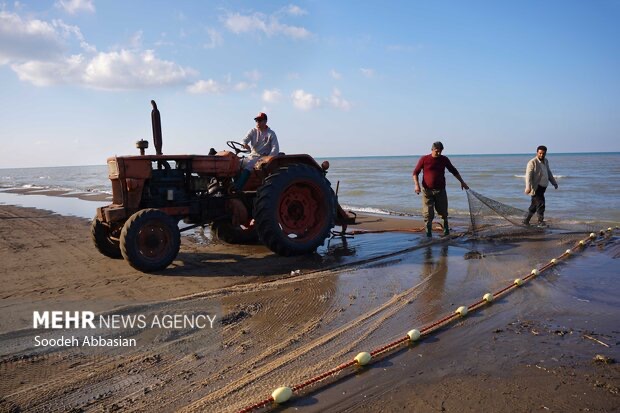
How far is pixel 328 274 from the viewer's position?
500 centimetres

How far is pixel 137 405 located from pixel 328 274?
291 cm

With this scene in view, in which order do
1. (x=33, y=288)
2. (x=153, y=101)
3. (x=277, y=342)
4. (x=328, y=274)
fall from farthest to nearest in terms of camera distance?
(x=153, y=101), (x=328, y=274), (x=33, y=288), (x=277, y=342)

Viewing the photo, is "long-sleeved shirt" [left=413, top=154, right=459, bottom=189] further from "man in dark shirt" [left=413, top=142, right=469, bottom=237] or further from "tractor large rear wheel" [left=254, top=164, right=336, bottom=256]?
"tractor large rear wheel" [left=254, top=164, right=336, bottom=256]

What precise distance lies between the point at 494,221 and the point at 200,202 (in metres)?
5.21

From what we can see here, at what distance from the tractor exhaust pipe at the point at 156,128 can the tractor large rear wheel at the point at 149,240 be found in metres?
1.10

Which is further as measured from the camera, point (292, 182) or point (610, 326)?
point (292, 182)

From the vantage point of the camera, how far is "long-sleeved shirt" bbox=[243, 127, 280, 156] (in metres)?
6.34

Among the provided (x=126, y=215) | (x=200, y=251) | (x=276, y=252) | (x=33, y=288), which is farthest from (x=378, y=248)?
(x=33, y=288)

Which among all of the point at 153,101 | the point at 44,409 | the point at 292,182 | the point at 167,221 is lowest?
the point at 44,409

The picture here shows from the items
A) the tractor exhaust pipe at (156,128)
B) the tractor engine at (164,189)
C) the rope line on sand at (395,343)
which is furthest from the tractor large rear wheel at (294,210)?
the rope line on sand at (395,343)

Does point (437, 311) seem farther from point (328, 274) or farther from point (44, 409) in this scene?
point (44, 409)

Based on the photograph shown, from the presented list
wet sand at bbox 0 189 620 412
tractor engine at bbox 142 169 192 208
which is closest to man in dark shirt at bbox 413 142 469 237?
wet sand at bbox 0 189 620 412

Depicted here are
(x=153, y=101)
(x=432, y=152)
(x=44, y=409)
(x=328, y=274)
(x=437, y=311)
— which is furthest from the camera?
(x=432, y=152)

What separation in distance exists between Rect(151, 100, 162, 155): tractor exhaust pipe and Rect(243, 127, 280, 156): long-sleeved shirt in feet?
4.00
